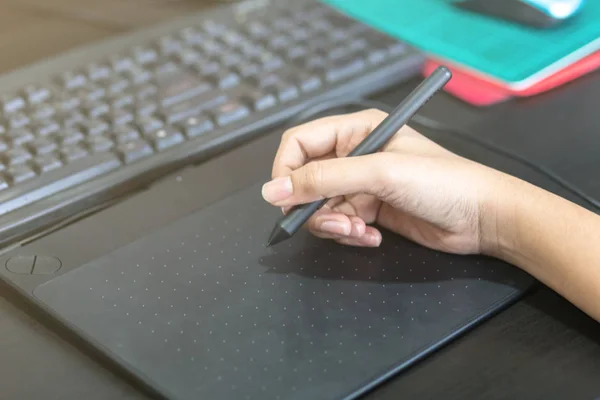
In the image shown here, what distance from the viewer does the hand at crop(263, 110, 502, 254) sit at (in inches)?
22.5

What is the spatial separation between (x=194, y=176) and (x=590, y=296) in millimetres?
359

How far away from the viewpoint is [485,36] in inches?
35.2

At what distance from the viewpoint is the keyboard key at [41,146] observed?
691 mm

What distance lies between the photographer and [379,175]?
571 millimetres

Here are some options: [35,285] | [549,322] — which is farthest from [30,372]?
[549,322]

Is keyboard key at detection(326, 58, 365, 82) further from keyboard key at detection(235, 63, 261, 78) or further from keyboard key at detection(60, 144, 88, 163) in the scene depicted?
keyboard key at detection(60, 144, 88, 163)

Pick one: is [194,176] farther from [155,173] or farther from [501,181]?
[501,181]

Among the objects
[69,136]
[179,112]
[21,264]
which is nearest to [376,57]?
[179,112]

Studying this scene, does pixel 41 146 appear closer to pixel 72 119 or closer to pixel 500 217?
pixel 72 119

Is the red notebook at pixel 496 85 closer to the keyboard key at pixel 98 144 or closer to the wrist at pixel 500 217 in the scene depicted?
the wrist at pixel 500 217

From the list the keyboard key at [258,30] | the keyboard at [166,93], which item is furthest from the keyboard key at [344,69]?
the keyboard key at [258,30]

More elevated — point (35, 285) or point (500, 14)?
point (500, 14)

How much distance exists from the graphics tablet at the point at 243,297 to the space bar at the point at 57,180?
4 centimetres

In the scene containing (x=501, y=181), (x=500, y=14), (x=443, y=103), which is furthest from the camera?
(x=500, y=14)
